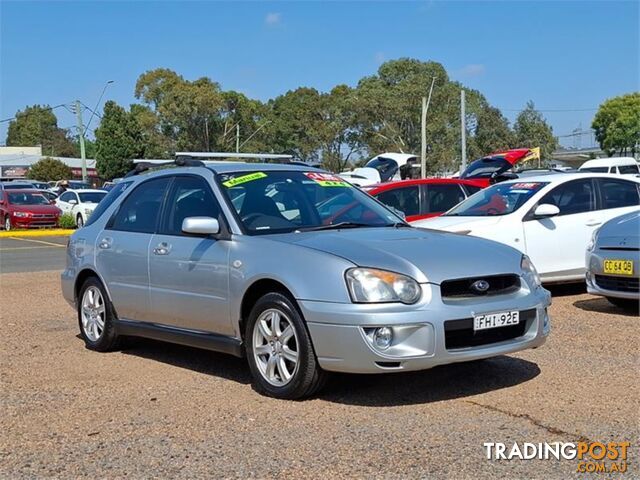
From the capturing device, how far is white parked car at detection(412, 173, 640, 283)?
984 centimetres

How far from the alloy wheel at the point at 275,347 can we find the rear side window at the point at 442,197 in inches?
277

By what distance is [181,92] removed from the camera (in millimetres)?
59000

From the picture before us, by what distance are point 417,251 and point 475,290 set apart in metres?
0.45

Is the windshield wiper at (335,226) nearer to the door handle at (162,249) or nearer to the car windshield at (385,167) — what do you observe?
the door handle at (162,249)

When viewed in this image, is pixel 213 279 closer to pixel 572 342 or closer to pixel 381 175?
pixel 572 342

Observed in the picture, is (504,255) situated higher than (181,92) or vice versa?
(181,92)

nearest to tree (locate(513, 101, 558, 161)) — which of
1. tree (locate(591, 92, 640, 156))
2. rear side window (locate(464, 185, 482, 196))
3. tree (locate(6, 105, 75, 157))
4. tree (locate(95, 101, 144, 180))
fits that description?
tree (locate(591, 92, 640, 156))

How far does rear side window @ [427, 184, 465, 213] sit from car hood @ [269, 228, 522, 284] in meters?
6.36

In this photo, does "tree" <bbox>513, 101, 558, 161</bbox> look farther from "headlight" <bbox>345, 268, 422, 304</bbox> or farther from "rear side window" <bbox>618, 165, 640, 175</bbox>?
"headlight" <bbox>345, 268, 422, 304</bbox>

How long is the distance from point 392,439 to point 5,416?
2563 millimetres

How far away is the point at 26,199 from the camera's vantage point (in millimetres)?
28578

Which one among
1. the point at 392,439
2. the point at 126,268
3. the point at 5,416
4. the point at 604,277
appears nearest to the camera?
the point at 392,439

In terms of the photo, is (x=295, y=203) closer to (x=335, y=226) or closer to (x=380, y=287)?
(x=335, y=226)

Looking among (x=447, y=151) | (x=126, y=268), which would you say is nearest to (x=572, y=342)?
(x=126, y=268)
